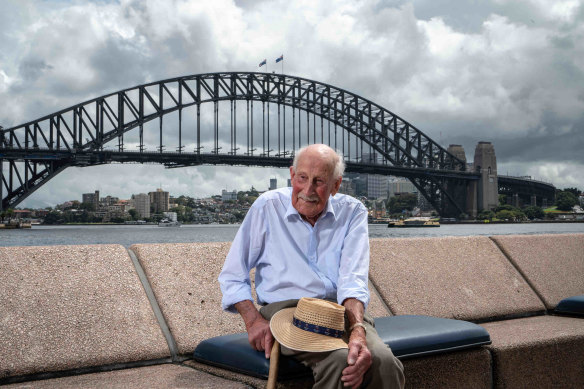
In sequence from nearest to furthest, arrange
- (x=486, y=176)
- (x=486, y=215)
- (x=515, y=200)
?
(x=486, y=215) < (x=486, y=176) < (x=515, y=200)

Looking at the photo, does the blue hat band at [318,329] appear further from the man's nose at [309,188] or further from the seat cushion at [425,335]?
the man's nose at [309,188]

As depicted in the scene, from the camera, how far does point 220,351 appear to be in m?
1.90

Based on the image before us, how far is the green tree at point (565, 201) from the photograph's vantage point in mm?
69938

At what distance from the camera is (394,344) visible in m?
1.84

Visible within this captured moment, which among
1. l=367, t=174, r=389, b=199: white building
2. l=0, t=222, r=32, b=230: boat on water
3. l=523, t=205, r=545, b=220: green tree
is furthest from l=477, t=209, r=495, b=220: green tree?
l=0, t=222, r=32, b=230: boat on water

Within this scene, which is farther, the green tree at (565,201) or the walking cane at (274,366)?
the green tree at (565,201)

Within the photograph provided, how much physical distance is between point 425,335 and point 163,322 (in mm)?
985

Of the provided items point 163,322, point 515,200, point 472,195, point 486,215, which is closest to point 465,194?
point 472,195

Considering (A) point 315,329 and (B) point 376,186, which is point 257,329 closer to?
(A) point 315,329

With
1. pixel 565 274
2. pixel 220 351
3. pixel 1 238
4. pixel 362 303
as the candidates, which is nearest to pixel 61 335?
pixel 220 351

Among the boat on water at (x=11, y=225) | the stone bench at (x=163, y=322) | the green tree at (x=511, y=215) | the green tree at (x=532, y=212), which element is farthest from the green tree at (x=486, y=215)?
the stone bench at (x=163, y=322)

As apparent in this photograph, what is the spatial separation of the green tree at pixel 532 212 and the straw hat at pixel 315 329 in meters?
63.1

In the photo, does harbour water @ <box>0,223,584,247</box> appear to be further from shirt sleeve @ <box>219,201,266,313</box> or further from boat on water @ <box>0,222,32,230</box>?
shirt sleeve @ <box>219,201,266,313</box>

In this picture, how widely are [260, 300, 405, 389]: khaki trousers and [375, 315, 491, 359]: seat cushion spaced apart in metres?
0.20
